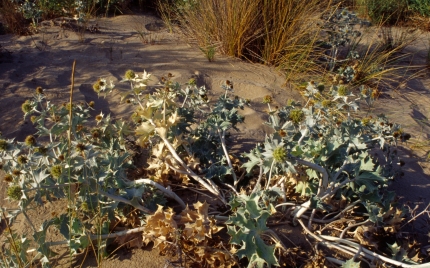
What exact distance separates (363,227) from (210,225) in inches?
31.6

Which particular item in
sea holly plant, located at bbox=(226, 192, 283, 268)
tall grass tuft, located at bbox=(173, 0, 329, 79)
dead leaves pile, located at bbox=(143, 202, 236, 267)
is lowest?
dead leaves pile, located at bbox=(143, 202, 236, 267)

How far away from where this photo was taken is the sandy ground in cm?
310

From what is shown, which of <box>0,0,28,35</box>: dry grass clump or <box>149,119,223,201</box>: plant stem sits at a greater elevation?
<box>0,0,28,35</box>: dry grass clump

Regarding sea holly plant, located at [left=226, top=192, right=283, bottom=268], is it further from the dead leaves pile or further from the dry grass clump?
the dry grass clump

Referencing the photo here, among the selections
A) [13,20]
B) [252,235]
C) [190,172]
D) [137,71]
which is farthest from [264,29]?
[252,235]

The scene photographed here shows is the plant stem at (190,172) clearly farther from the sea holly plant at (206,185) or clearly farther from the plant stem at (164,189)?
the plant stem at (164,189)

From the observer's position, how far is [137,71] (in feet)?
13.0

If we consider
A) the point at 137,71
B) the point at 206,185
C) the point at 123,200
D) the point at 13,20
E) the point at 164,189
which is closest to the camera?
the point at 123,200

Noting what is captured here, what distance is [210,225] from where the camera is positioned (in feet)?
6.36

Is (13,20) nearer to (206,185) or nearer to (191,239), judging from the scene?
(206,185)

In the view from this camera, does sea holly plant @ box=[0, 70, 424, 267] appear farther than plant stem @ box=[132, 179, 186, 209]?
No

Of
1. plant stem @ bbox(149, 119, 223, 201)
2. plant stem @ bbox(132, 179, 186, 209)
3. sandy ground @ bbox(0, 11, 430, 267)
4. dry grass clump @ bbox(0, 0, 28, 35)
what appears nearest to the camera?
plant stem @ bbox(132, 179, 186, 209)

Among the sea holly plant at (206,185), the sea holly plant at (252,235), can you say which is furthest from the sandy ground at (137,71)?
the sea holly plant at (252,235)

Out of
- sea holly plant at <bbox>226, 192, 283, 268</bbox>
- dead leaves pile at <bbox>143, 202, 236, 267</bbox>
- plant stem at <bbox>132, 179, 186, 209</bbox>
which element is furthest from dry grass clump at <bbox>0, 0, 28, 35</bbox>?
sea holly plant at <bbox>226, 192, 283, 268</bbox>
